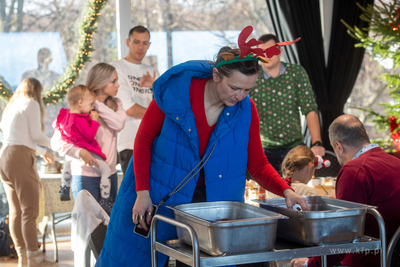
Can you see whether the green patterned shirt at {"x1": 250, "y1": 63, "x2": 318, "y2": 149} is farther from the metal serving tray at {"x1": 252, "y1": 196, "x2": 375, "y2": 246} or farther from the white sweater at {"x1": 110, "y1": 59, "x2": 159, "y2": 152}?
the metal serving tray at {"x1": 252, "y1": 196, "x2": 375, "y2": 246}

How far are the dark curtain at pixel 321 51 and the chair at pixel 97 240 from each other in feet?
9.83

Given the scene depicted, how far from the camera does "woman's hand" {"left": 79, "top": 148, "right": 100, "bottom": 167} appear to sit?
108 inches

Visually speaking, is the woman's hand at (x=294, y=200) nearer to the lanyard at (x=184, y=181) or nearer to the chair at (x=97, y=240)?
the lanyard at (x=184, y=181)

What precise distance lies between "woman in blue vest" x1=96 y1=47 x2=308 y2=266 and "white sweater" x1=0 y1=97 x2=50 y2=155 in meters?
1.97

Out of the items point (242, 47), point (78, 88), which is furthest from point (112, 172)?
point (242, 47)

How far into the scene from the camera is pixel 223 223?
113 cm

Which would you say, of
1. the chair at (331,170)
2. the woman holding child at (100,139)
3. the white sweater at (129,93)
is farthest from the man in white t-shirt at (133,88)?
the chair at (331,170)

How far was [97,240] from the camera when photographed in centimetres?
187

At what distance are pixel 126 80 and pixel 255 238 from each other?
2.50 metres

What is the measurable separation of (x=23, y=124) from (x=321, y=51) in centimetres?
294

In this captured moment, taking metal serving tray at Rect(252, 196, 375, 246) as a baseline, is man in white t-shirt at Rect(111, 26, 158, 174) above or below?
above

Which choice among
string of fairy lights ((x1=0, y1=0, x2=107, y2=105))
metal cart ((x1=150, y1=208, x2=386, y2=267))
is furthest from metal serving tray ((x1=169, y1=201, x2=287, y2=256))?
string of fairy lights ((x1=0, y1=0, x2=107, y2=105))

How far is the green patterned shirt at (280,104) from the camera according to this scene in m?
3.00

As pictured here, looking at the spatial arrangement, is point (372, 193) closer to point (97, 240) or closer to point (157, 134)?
point (157, 134)
